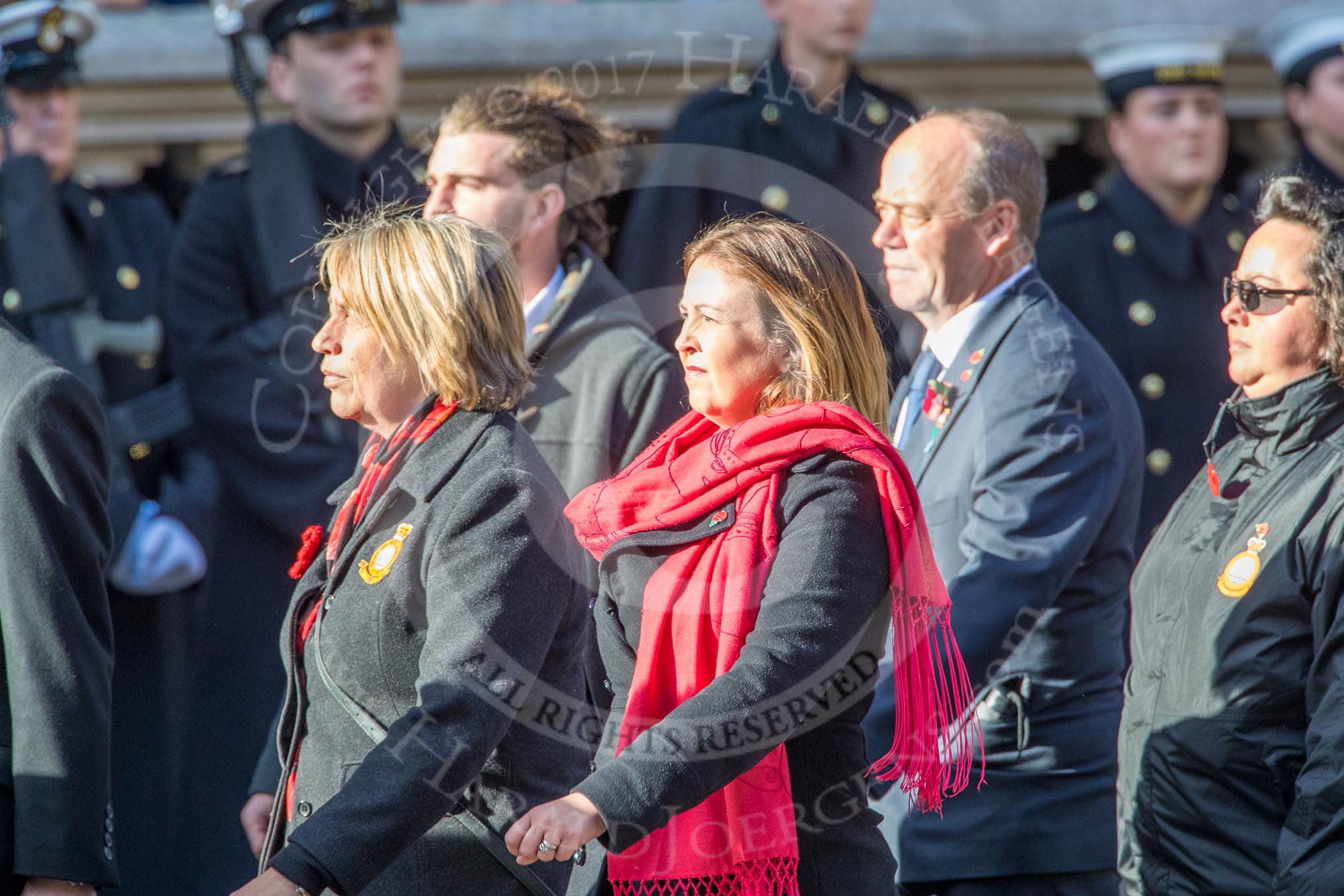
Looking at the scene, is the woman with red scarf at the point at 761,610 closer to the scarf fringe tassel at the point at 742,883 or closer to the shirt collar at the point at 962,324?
the scarf fringe tassel at the point at 742,883

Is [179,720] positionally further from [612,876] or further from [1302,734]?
[1302,734]

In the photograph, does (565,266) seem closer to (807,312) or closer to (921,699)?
(807,312)

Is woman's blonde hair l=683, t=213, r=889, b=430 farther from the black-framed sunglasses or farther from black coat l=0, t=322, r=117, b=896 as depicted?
black coat l=0, t=322, r=117, b=896

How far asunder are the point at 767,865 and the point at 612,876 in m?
0.22

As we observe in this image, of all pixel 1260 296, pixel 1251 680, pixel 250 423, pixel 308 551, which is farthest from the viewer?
pixel 250 423

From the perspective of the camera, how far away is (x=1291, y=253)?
3049mm

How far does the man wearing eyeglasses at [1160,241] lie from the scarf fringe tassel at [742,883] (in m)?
2.76

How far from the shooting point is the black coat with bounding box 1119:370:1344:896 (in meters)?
2.79

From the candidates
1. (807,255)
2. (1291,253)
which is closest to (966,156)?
(1291,253)

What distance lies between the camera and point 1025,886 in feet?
10.5

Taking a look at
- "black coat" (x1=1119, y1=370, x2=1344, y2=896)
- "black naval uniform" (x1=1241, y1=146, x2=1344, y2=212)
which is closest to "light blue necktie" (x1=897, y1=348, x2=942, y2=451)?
"black coat" (x1=1119, y1=370, x2=1344, y2=896)

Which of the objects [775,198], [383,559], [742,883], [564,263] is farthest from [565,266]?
[742,883]

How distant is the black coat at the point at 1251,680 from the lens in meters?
2.79

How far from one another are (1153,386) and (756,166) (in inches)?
50.0
